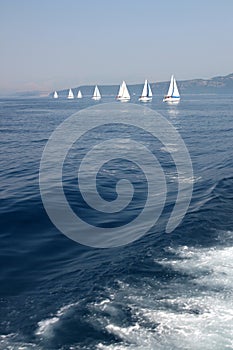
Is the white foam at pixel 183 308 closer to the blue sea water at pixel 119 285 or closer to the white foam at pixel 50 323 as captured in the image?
the blue sea water at pixel 119 285

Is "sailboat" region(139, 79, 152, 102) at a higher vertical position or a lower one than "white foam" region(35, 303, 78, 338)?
higher

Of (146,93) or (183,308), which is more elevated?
(146,93)

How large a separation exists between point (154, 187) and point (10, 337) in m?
16.4

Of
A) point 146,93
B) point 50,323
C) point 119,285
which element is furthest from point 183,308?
point 146,93

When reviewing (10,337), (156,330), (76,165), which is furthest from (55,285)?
(76,165)

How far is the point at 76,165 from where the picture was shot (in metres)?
32.3

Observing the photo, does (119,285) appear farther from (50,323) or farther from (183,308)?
(50,323)

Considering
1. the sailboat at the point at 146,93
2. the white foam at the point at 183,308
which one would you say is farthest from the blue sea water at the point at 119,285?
the sailboat at the point at 146,93

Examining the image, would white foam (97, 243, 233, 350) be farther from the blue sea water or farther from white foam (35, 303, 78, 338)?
white foam (35, 303, 78, 338)

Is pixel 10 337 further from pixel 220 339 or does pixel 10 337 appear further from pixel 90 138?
pixel 90 138

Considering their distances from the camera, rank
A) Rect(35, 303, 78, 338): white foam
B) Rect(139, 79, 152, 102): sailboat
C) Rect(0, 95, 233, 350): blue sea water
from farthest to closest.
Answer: Rect(139, 79, 152, 102): sailboat → Rect(35, 303, 78, 338): white foam → Rect(0, 95, 233, 350): blue sea water

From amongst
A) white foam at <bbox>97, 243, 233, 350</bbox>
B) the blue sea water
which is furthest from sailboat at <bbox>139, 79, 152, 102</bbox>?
white foam at <bbox>97, 243, 233, 350</bbox>

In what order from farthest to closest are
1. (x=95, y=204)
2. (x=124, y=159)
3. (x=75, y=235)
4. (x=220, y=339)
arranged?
1. (x=124, y=159)
2. (x=95, y=204)
3. (x=75, y=235)
4. (x=220, y=339)

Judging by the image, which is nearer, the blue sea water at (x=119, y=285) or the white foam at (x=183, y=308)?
the white foam at (x=183, y=308)
